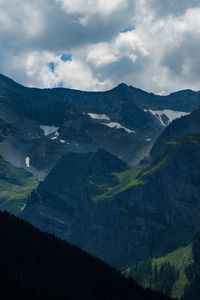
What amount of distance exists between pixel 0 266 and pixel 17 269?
733cm

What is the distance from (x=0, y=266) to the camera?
195875 mm

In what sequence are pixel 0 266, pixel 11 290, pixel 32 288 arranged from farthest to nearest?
pixel 0 266 → pixel 32 288 → pixel 11 290

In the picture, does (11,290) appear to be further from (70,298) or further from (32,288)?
(70,298)

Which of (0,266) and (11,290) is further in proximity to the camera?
(0,266)

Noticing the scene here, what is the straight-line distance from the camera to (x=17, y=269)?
199 meters

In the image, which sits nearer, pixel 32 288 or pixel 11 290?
pixel 11 290

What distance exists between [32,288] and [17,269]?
18.3 meters

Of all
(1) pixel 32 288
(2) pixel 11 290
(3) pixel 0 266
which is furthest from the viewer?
(3) pixel 0 266

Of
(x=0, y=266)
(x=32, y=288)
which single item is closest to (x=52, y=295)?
(x=32, y=288)

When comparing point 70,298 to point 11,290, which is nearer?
point 11,290

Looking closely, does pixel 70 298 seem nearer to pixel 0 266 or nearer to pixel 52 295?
pixel 52 295

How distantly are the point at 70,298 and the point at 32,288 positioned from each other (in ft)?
70.3

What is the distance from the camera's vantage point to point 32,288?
18312cm

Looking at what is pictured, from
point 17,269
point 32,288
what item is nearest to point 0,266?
point 17,269
